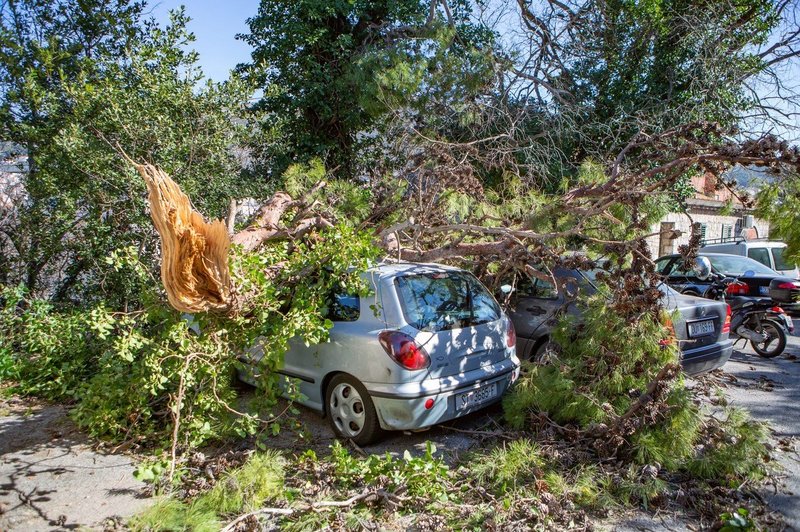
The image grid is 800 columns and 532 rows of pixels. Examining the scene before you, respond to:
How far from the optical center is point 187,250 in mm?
3863

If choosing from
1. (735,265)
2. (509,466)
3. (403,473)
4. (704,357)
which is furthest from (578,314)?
(735,265)

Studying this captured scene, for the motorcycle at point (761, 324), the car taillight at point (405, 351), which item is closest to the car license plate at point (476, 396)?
the car taillight at point (405, 351)

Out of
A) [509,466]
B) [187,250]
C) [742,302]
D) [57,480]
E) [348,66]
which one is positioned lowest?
[57,480]

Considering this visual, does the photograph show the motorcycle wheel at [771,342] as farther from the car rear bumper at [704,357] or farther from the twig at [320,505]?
the twig at [320,505]

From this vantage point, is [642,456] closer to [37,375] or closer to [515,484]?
[515,484]

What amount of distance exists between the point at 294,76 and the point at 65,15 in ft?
12.1

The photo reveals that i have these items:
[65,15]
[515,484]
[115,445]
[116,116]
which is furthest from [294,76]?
[515,484]

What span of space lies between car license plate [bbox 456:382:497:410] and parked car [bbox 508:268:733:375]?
2.49ft

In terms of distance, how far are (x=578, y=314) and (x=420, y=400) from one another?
2020 mm

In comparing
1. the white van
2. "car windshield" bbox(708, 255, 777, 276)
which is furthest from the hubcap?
the white van

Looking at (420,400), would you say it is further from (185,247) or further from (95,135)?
(95,135)

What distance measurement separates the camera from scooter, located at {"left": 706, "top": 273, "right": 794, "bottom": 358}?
784 cm

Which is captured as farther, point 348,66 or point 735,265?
point 735,265

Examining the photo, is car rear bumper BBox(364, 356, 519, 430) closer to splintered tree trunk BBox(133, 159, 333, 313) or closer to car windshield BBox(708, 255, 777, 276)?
splintered tree trunk BBox(133, 159, 333, 313)
